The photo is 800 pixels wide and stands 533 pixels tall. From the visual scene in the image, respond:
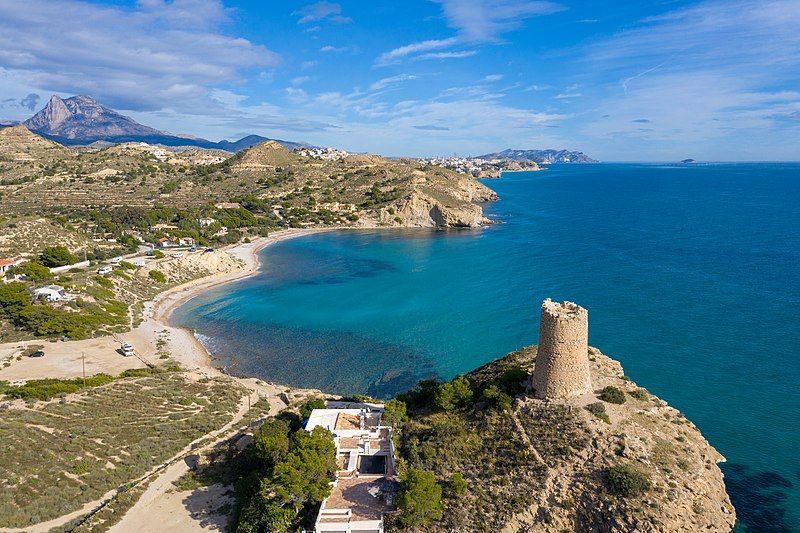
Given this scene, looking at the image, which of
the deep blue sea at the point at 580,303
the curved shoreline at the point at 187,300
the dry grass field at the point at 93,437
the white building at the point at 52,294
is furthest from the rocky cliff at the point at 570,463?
the white building at the point at 52,294

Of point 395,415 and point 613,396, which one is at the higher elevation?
point 613,396

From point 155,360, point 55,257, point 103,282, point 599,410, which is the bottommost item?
point 155,360

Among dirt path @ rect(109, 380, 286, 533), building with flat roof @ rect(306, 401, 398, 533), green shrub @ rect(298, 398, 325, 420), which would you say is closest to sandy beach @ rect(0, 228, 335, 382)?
green shrub @ rect(298, 398, 325, 420)

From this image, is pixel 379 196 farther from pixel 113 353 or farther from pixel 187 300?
pixel 113 353

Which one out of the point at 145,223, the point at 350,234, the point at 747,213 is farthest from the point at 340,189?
the point at 747,213

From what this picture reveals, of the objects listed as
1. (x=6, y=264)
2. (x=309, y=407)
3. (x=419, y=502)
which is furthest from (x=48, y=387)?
(x=6, y=264)
